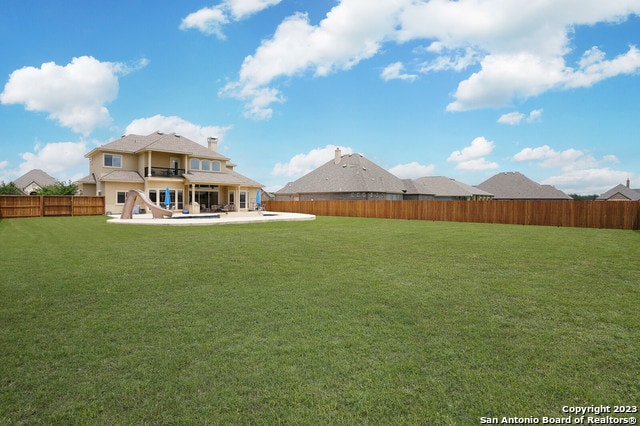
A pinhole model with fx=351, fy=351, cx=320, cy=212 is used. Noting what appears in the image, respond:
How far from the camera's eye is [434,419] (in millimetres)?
2342

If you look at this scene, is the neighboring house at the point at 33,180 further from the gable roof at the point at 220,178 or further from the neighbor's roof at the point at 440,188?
the neighbor's roof at the point at 440,188

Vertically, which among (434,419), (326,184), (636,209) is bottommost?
(434,419)

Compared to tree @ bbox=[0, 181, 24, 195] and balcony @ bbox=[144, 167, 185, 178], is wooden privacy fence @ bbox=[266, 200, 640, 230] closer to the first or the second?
balcony @ bbox=[144, 167, 185, 178]

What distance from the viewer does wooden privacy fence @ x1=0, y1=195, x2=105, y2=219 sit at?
80.9 feet

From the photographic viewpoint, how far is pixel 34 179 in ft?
177

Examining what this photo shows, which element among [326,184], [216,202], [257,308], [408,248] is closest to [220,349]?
[257,308]

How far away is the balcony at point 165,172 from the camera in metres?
29.4

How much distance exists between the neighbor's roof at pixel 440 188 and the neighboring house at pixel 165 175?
75.3ft

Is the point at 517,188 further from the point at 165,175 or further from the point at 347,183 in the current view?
the point at 165,175

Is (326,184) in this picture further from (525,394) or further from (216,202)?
(525,394)

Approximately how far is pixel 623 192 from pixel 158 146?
71860 millimetres

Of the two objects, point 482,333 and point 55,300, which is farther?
point 55,300

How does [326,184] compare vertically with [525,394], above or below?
above

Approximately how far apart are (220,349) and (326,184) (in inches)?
1578
